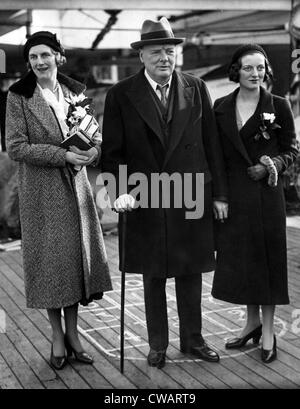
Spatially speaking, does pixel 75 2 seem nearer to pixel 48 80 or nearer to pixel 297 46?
pixel 297 46

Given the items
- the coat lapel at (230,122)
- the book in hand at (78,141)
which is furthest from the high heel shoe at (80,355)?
the coat lapel at (230,122)

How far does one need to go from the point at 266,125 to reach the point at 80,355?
6.50ft

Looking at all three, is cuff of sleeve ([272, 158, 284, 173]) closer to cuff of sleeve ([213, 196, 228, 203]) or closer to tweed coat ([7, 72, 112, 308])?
cuff of sleeve ([213, 196, 228, 203])

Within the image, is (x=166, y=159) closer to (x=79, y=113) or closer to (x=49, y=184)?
(x=79, y=113)

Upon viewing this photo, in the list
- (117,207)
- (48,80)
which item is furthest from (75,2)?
(117,207)

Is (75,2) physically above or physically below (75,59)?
above

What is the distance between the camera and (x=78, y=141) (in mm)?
3727

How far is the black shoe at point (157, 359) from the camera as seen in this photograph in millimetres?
3975

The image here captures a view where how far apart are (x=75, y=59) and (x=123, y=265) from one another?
5.46m

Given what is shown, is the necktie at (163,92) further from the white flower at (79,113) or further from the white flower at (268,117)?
the white flower at (268,117)

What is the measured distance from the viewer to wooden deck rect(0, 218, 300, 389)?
3779 mm

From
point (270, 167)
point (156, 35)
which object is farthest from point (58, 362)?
point (156, 35)

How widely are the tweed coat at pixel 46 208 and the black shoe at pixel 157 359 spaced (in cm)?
59

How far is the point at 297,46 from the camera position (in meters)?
8.35
